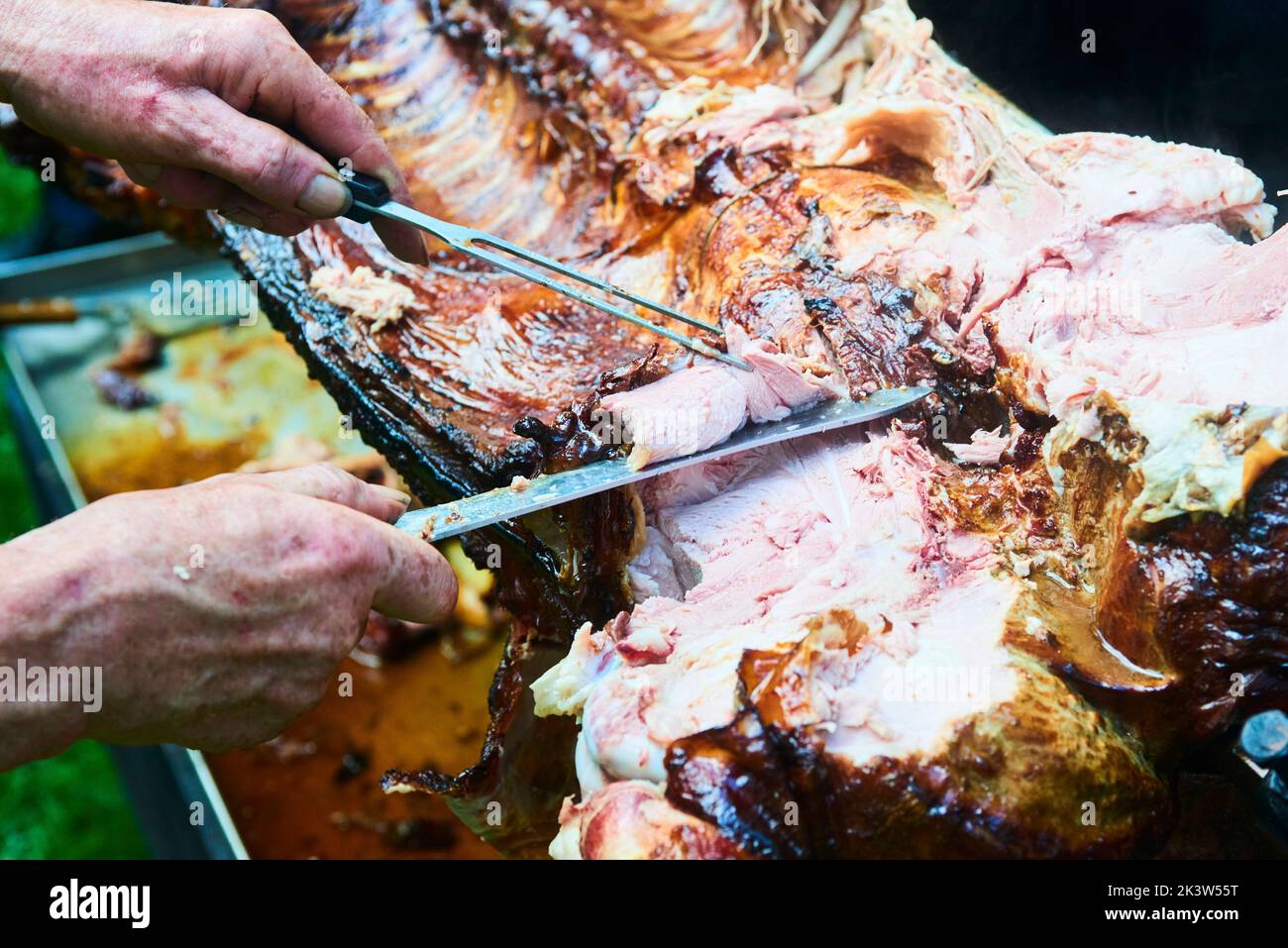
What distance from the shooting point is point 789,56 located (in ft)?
10.7

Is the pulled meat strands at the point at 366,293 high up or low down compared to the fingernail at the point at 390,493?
up

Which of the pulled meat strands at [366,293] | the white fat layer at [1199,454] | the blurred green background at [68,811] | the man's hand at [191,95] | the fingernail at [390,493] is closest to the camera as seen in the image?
the white fat layer at [1199,454]

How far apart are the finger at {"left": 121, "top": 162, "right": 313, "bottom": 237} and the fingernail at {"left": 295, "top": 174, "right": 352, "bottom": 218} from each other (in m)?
0.23

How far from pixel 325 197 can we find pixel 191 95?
14.6 inches

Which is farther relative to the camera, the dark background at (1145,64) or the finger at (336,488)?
the dark background at (1145,64)

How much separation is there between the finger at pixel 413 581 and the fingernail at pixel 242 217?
1258 millimetres

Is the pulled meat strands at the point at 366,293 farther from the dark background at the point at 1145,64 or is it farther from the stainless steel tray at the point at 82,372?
the dark background at the point at 1145,64

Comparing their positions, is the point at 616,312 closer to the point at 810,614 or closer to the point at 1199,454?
the point at 810,614

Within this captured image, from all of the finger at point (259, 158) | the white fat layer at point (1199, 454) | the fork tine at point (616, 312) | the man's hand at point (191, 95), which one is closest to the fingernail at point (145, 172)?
the man's hand at point (191, 95)

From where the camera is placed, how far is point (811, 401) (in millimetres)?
2234

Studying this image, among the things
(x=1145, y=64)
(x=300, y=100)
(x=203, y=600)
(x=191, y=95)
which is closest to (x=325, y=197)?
(x=300, y=100)

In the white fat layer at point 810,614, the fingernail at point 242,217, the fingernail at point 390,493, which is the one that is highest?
the fingernail at point 242,217

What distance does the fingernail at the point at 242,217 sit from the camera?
Answer: 2645 millimetres
